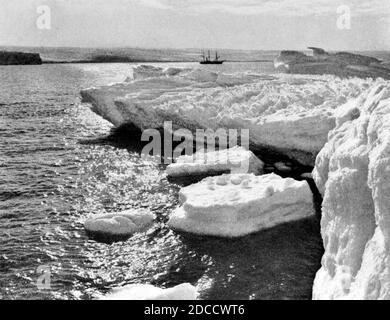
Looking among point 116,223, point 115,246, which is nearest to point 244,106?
point 116,223

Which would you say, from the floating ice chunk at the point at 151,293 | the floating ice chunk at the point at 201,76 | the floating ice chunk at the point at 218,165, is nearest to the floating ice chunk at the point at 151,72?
the floating ice chunk at the point at 201,76

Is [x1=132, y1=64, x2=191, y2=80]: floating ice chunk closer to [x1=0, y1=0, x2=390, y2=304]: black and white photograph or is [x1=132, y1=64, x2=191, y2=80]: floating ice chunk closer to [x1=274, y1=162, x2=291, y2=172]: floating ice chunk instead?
[x1=0, y1=0, x2=390, y2=304]: black and white photograph

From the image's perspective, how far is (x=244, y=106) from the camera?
30188 millimetres

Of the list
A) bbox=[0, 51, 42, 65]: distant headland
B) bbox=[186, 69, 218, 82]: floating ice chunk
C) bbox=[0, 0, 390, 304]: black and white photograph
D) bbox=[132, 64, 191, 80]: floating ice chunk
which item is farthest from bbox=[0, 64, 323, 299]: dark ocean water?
bbox=[0, 51, 42, 65]: distant headland

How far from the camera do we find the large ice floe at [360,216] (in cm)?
985

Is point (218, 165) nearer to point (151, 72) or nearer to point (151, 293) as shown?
point (151, 293)

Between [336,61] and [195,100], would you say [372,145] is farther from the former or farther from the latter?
[336,61]

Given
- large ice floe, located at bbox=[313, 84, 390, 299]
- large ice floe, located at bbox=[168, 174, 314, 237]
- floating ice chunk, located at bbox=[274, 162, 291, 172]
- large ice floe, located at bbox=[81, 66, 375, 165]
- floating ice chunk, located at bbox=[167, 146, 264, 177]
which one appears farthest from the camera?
large ice floe, located at bbox=[81, 66, 375, 165]

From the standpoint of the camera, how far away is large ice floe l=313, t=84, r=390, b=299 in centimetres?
985

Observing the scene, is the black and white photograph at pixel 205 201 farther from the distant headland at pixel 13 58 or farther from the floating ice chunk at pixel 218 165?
the distant headland at pixel 13 58

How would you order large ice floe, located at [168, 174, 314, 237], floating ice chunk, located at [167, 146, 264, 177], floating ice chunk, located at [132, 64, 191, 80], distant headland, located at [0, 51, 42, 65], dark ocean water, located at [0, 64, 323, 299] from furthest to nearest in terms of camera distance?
distant headland, located at [0, 51, 42, 65]
floating ice chunk, located at [132, 64, 191, 80]
floating ice chunk, located at [167, 146, 264, 177]
large ice floe, located at [168, 174, 314, 237]
dark ocean water, located at [0, 64, 323, 299]

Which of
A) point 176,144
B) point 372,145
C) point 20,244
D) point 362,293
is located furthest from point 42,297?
point 176,144

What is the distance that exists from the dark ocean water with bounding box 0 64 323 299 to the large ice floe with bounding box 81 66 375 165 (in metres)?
5.42

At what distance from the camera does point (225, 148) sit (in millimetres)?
29406
